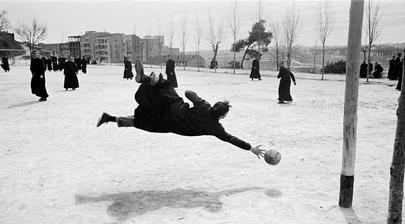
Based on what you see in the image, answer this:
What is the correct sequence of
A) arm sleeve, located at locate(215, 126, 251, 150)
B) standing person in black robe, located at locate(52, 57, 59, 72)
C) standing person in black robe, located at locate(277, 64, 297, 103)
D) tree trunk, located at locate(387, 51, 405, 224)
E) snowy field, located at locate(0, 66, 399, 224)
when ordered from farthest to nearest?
standing person in black robe, located at locate(52, 57, 59, 72) < standing person in black robe, located at locate(277, 64, 297, 103) < arm sleeve, located at locate(215, 126, 251, 150) < snowy field, located at locate(0, 66, 399, 224) < tree trunk, located at locate(387, 51, 405, 224)

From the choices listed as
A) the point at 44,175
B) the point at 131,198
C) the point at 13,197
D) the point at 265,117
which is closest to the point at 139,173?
the point at 131,198

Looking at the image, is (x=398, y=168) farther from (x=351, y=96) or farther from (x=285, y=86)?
(x=285, y=86)

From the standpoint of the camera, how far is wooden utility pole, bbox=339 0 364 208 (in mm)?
3625

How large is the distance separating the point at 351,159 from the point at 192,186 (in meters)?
1.88

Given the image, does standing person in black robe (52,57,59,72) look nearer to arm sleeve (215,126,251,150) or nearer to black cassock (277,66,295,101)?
black cassock (277,66,295,101)

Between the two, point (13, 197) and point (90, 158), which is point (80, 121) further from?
point (13, 197)

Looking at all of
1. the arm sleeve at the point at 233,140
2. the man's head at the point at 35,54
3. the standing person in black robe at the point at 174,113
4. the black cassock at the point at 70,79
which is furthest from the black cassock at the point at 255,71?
the arm sleeve at the point at 233,140

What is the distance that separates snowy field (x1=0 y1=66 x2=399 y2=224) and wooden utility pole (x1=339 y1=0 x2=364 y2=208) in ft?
0.83

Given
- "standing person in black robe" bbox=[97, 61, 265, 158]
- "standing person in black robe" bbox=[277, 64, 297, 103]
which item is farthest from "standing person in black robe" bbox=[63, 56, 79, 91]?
"standing person in black robe" bbox=[97, 61, 265, 158]

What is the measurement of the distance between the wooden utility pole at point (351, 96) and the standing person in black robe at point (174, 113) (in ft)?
3.08

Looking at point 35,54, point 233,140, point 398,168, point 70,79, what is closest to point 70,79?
point 70,79

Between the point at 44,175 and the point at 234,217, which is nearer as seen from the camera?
the point at 234,217

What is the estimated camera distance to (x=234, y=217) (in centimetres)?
365

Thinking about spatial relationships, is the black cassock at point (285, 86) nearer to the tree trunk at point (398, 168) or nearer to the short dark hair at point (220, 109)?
the short dark hair at point (220, 109)
